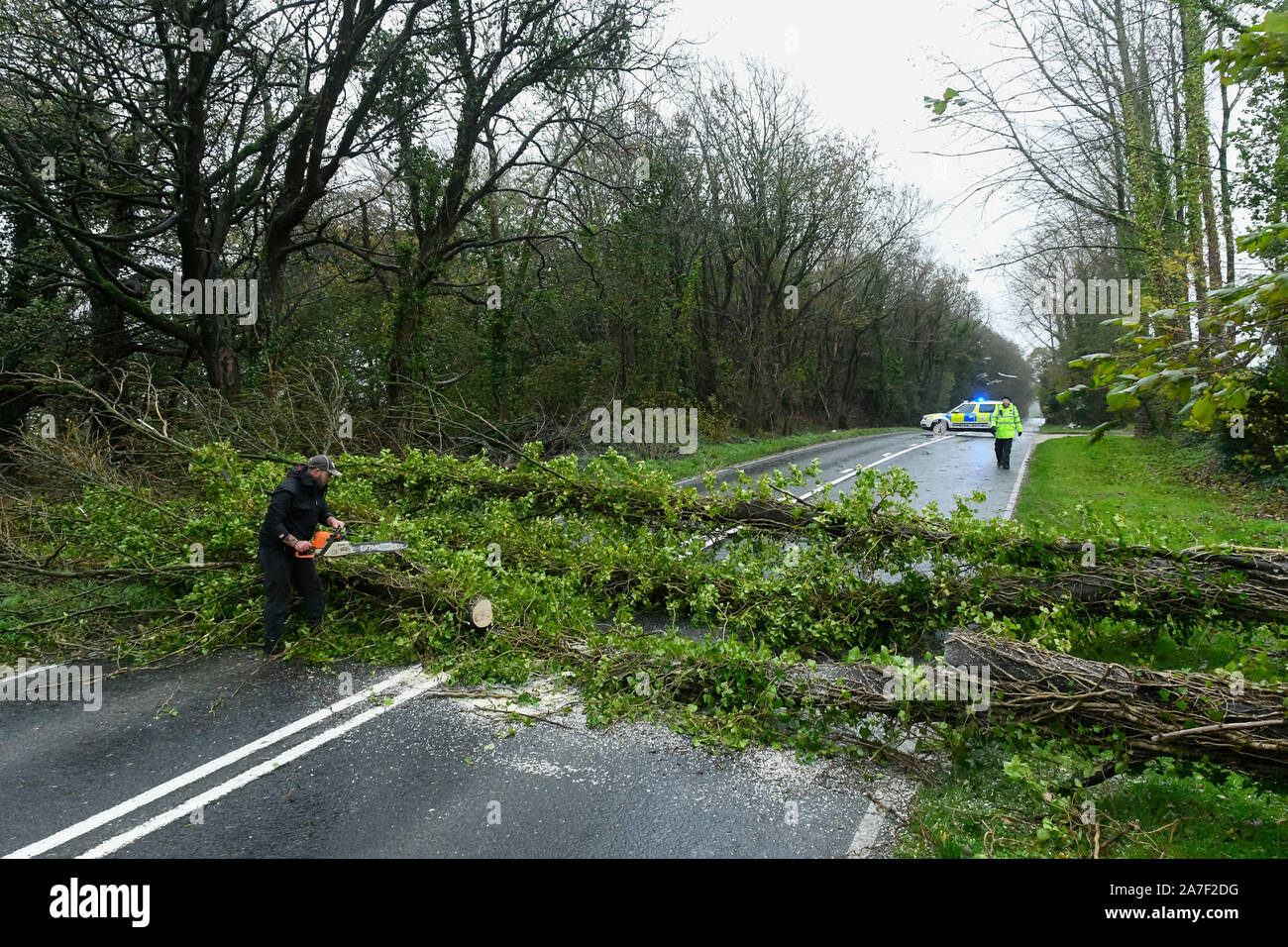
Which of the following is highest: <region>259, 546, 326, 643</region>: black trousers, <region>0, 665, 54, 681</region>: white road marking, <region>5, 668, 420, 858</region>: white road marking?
<region>259, 546, 326, 643</region>: black trousers

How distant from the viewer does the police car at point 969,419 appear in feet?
112

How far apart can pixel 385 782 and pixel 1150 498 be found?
14649 mm

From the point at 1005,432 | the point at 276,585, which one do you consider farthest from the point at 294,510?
the point at 1005,432

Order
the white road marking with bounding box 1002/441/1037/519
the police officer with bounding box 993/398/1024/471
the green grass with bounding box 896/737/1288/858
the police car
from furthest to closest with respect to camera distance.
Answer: the police car < the police officer with bounding box 993/398/1024/471 < the white road marking with bounding box 1002/441/1037/519 < the green grass with bounding box 896/737/1288/858

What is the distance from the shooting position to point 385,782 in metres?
4.84

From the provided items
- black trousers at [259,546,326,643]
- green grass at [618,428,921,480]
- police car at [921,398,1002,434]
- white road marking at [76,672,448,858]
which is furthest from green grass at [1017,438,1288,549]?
police car at [921,398,1002,434]

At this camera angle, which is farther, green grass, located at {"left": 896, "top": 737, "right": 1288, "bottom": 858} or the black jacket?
the black jacket

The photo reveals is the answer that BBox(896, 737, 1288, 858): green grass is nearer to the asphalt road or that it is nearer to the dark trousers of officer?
the asphalt road

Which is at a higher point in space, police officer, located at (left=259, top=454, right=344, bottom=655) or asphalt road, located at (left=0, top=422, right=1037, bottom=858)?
police officer, located at (left=259, top=454, right=344, bottom=655)

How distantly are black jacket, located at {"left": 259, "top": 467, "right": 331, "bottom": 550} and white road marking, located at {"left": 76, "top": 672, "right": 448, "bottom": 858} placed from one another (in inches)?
76.4

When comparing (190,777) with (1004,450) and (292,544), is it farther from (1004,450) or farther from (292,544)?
(1004,450)

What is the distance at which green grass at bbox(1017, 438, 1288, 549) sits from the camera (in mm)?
6734
